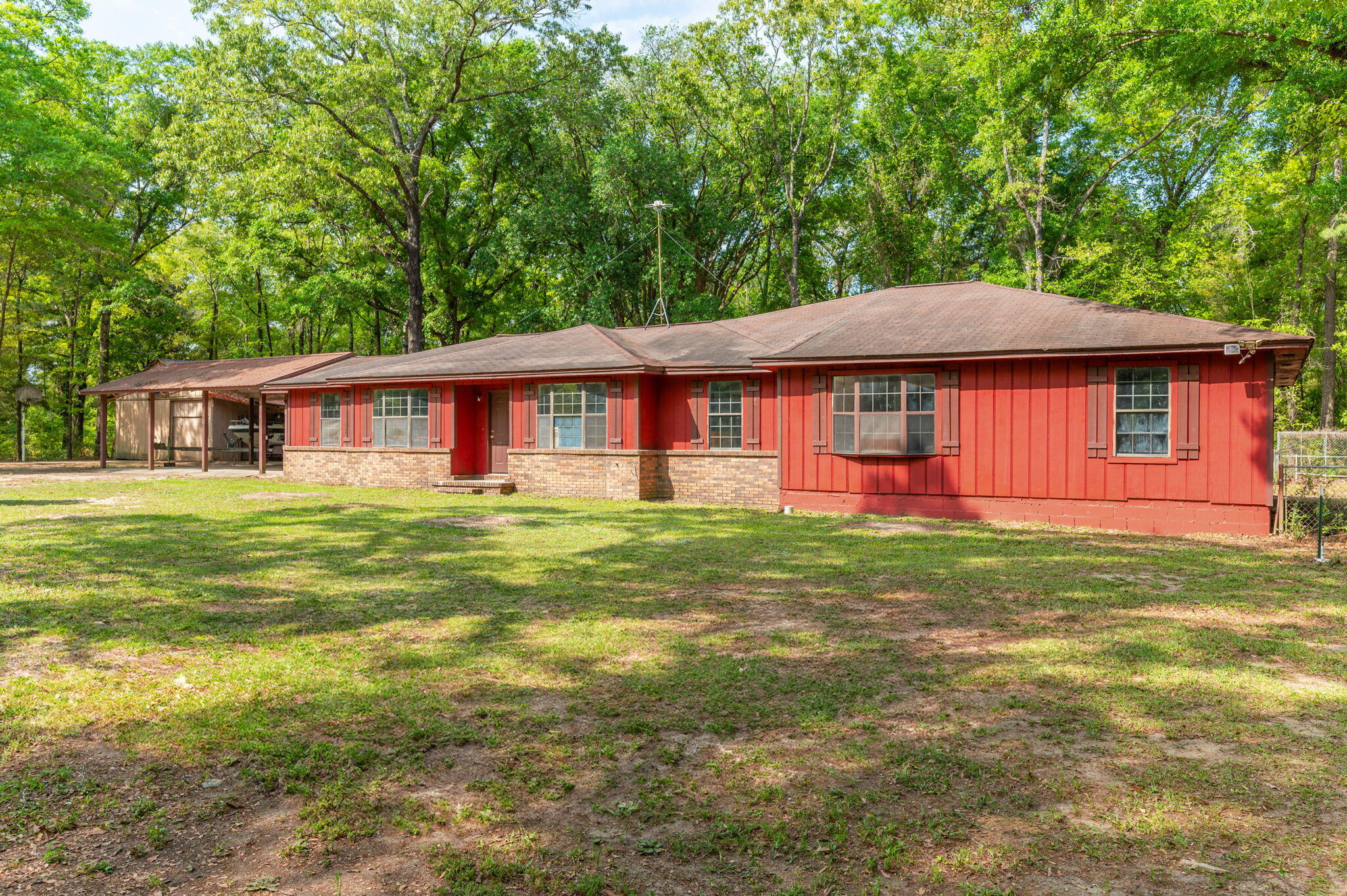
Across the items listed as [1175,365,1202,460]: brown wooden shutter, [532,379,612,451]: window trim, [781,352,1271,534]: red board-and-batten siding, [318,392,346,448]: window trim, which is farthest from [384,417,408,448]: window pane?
[1175,365,1202,460]: brown wooden shutter

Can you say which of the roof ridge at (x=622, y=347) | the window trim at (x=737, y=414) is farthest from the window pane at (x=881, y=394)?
the roof ridge at (x=622, y=347)

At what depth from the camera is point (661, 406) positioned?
16375mm

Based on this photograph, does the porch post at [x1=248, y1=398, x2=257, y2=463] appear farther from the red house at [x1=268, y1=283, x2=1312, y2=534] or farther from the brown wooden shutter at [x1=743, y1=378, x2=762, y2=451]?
the brown wooden shutter at [x1=743, y1=378, x2=762, y2=451]

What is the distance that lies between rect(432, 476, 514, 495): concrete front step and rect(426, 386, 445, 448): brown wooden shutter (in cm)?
103

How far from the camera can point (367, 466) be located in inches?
771

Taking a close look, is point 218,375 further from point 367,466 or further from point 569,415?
point 569,415

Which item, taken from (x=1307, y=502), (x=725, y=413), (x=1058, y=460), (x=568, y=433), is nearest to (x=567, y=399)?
(x=568, y=433)

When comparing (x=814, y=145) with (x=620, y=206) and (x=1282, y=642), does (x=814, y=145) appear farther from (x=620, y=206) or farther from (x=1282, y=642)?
(x=1282, y=642)

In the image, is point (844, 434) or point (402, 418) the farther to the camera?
point (402, 418)

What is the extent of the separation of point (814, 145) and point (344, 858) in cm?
3002

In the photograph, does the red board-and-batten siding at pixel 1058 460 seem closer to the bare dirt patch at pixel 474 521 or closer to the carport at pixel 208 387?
the bare dirt patch at pixel 474 521

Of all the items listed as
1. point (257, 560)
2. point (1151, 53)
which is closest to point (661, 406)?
point (257, 560)

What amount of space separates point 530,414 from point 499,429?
1.65m

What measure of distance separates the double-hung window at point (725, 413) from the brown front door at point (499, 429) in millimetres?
5301
